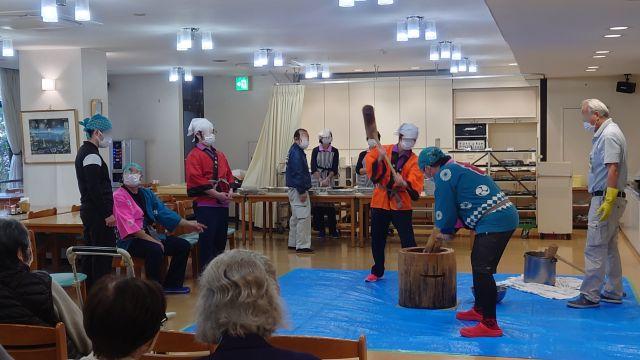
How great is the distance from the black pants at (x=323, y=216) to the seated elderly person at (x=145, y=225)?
4.27m

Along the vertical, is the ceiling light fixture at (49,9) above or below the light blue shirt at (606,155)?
above

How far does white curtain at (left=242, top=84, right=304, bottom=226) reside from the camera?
11867mm

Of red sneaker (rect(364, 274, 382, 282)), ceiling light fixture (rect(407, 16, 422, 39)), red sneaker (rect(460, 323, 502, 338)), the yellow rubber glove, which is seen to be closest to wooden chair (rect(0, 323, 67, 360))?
red sneaker (rect(460, 323, 502, 338))

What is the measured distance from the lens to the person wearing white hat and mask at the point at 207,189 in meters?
6.82

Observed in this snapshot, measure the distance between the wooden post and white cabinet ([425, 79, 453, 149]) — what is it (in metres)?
7.60

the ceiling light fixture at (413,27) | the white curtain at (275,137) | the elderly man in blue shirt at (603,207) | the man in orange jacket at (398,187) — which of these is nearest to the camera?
the elderly man in blue shirt at (603,207)

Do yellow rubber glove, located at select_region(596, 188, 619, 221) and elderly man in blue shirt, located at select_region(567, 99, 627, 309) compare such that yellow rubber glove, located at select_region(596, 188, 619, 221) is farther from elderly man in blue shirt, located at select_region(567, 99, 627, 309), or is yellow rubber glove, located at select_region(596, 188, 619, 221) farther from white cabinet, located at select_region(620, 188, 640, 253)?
white cabinet, located at select_region(620, 188, 640, 253)

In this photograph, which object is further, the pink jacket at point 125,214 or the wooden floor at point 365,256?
the wooden floor at point 365,256

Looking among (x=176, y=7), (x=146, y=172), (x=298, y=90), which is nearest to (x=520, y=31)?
(x=176, y=7)

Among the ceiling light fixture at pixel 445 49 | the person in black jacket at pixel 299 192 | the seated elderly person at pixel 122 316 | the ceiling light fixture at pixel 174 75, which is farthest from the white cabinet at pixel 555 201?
the seated elderly person at pixel 122 316

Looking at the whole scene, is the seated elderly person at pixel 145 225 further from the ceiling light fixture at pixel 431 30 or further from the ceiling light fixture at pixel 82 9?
the ceiling light fixture at pixel 431 30

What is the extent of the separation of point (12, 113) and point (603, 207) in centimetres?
1071

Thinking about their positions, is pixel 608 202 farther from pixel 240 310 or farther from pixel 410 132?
pixel 240 310

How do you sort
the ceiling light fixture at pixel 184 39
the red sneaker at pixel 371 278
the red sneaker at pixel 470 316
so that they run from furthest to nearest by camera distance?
the ceiling light fixture at pixel 184 39, the red sneaker at pixel 371 278, the red sneaker at pixel 470 316
